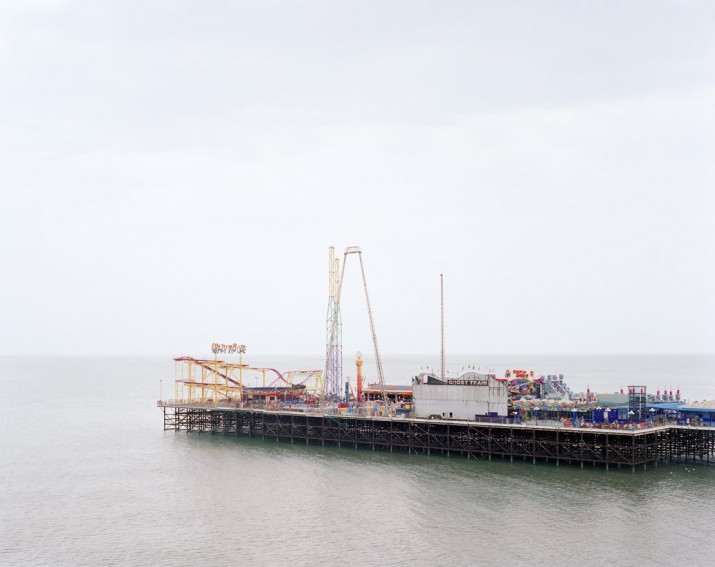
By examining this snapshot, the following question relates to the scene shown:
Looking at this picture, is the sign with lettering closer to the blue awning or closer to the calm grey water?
the calm grey water

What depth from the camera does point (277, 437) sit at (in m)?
103

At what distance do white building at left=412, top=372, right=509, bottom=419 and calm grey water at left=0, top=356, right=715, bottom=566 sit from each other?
21.5 ft

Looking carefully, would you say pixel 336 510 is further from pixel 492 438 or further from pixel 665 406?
pixel 665 406

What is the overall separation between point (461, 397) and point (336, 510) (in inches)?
1190

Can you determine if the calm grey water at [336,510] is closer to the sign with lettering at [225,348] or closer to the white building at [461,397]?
the white building at [461,397]

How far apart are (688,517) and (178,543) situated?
4082 cm

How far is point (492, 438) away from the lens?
84.3 meters

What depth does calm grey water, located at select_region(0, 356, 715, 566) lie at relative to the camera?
52.1 metres

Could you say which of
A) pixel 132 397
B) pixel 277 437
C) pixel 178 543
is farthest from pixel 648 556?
pixel 132 397

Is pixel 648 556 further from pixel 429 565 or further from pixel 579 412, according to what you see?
pixel 579 412

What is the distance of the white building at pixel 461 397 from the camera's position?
86812 mm

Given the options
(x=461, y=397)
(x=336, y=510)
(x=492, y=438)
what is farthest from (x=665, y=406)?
(x=336, y=510)

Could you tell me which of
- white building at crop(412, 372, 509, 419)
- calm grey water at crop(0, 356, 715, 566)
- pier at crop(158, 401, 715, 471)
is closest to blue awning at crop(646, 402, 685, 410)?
pier at crop(158, 401, 715, 471)

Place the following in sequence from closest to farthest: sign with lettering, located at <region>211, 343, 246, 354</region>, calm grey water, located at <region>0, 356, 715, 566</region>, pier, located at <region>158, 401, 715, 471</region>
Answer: calm grey water, located at <region>0, 356, 715, 566</region>
pier, located at <region>158, 401, 715, 471</region>
sign with lettering, located at <region>211, 343, 246, 354</region>
